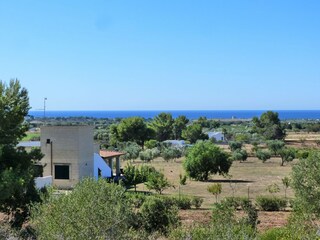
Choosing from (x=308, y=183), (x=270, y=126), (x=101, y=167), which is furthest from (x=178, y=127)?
(x=308, y=183)

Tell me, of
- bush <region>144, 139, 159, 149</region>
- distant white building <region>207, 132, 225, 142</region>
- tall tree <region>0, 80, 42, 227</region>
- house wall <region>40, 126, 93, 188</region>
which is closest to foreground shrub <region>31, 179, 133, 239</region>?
tall tree <region>0, 80, 42, 227</region>

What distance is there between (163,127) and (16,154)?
77.8 metres

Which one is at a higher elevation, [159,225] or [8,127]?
[8,127]

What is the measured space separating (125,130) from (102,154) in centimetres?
3762

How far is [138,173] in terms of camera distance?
37.6m

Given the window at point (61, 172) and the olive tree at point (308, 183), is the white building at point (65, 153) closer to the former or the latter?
the window at point (61, 172)

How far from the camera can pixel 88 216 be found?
1084cm

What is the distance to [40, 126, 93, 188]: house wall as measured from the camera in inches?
1419

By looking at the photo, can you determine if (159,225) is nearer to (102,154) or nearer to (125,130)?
(102,154)

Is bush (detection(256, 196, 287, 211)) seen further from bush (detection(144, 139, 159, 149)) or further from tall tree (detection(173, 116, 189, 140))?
tall tree (detection(173, 116, 189, 140))

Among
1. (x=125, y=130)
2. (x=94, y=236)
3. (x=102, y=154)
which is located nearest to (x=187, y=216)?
(x=94, y=236)

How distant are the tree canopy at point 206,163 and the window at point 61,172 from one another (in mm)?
13371

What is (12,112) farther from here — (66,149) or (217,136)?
(217,136)

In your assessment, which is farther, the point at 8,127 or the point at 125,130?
the point at 125,130
